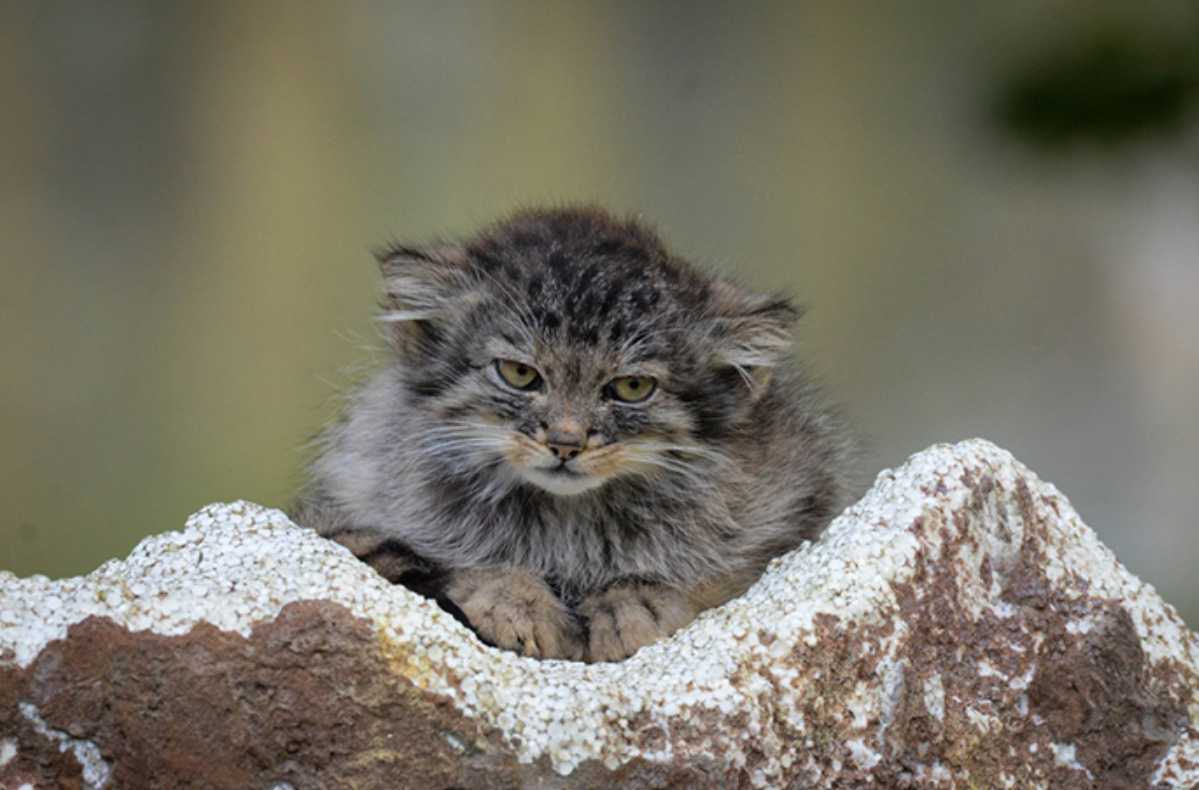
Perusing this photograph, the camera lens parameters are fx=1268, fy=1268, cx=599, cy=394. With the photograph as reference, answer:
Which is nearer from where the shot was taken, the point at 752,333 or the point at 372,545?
the point at 372,545

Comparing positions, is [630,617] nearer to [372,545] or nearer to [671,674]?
[671,674]

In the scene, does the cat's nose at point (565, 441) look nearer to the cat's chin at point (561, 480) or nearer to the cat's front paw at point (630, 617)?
the cat's chin at point (561, 480)

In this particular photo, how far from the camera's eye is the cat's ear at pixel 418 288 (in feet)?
10.5

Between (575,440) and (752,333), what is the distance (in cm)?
60

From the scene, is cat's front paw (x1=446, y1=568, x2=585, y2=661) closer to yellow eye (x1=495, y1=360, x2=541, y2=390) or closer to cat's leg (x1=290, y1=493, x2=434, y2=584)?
cat's leg (x1=290, y1=493, x2=434, y2=584)

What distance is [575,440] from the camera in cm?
285

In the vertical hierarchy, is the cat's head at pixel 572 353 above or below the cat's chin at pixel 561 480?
above

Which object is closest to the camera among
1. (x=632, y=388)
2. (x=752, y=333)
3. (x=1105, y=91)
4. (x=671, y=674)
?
(x=671, y=674)

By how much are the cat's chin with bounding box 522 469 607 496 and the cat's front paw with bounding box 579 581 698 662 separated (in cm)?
26

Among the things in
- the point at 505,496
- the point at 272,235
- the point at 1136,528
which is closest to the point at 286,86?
the point at 272,235

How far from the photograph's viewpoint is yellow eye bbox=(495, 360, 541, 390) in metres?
3.00

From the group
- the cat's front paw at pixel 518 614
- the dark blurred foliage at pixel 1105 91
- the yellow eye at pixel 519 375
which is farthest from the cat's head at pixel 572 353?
the dark blurred foliage at pixel 1105 91

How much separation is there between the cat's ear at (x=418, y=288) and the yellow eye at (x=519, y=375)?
0.88 ft

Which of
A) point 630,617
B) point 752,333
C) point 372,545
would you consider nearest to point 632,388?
→ point 752,333
